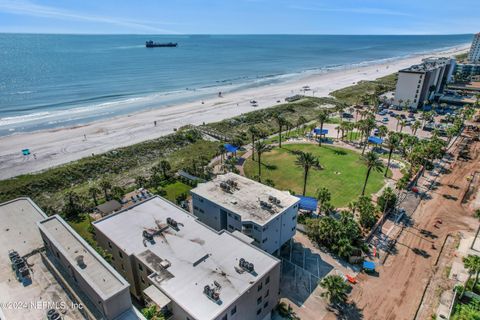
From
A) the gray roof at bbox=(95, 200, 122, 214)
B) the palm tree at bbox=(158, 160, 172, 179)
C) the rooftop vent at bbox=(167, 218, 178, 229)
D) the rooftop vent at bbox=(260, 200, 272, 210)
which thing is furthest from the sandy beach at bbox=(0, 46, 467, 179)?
the rooftop vent at bbox=(260, 200, 272, 210)

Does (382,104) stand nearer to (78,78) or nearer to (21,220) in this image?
(21,220)

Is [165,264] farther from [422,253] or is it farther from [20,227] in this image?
[422,253]

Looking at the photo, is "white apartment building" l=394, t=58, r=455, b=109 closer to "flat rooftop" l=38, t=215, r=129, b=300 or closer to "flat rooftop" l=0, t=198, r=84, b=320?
"flat rooftop" l=38, t=215, r=129, b=300

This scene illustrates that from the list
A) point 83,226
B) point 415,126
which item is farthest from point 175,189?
point 415,126

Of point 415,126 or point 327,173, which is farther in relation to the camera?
point 415,126

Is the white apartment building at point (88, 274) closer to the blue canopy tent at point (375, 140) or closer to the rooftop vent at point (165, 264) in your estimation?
the rooftop vent at point (165, 264)

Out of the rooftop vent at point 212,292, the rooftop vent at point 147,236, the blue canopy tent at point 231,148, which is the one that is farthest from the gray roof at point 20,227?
the blue canopy tent at point 231,148
